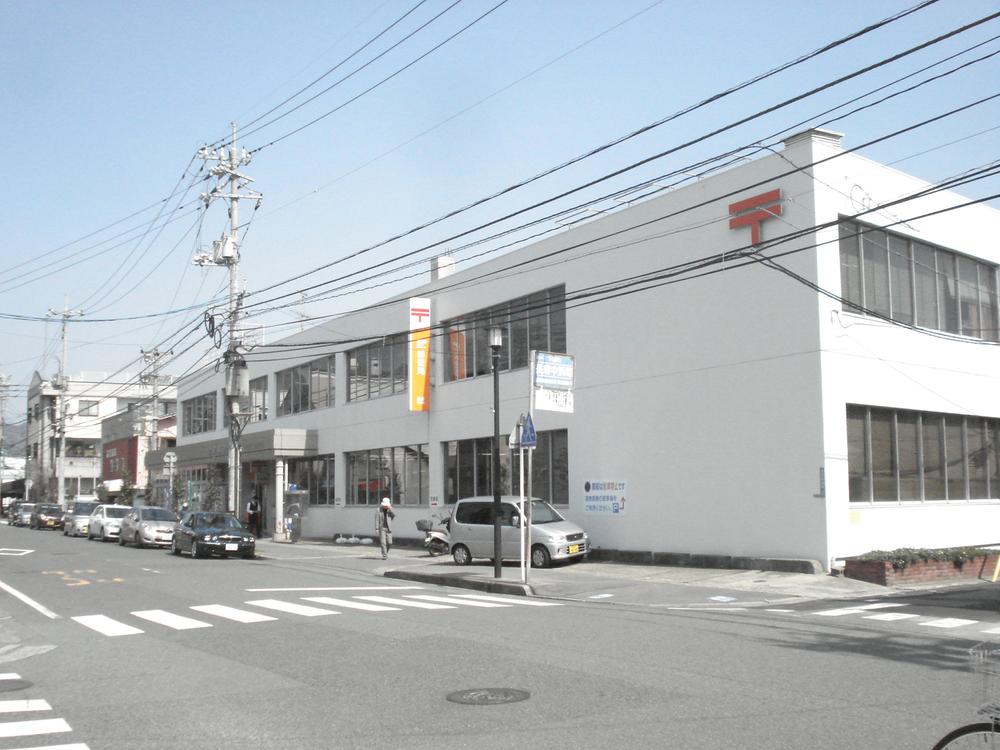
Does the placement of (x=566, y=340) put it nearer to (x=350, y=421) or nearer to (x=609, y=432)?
(x=609, y=432)

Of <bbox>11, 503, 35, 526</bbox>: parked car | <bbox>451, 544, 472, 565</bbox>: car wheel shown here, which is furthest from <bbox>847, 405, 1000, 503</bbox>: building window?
<bbox>11, 503, 35, 526</bbox>: parked car

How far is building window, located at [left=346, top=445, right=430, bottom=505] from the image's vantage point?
1341 inches

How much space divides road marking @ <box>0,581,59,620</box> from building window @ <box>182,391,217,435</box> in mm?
32830

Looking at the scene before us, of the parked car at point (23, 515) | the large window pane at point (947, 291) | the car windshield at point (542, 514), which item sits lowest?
the parked car at point (23, 515)

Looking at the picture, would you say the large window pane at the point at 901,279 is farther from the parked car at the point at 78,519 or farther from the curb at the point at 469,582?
the parked car at the point at 78,519

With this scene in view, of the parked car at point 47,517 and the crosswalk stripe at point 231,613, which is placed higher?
the crosswalk stripe at point 231,613

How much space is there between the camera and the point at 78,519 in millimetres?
45438

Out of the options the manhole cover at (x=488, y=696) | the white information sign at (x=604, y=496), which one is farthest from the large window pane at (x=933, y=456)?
Result: the manhole cover at (x=488, y=696)

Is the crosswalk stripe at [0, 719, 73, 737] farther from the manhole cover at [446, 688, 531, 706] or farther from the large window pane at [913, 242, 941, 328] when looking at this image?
the large window pane at [913, 242, 941, 328]

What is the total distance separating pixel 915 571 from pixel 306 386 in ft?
93.8

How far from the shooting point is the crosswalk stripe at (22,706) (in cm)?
827

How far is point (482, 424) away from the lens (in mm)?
30766

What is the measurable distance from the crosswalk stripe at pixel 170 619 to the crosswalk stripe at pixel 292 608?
Result: 4.83 feet

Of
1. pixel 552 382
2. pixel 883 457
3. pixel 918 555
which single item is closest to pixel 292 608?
pixel 552 382
